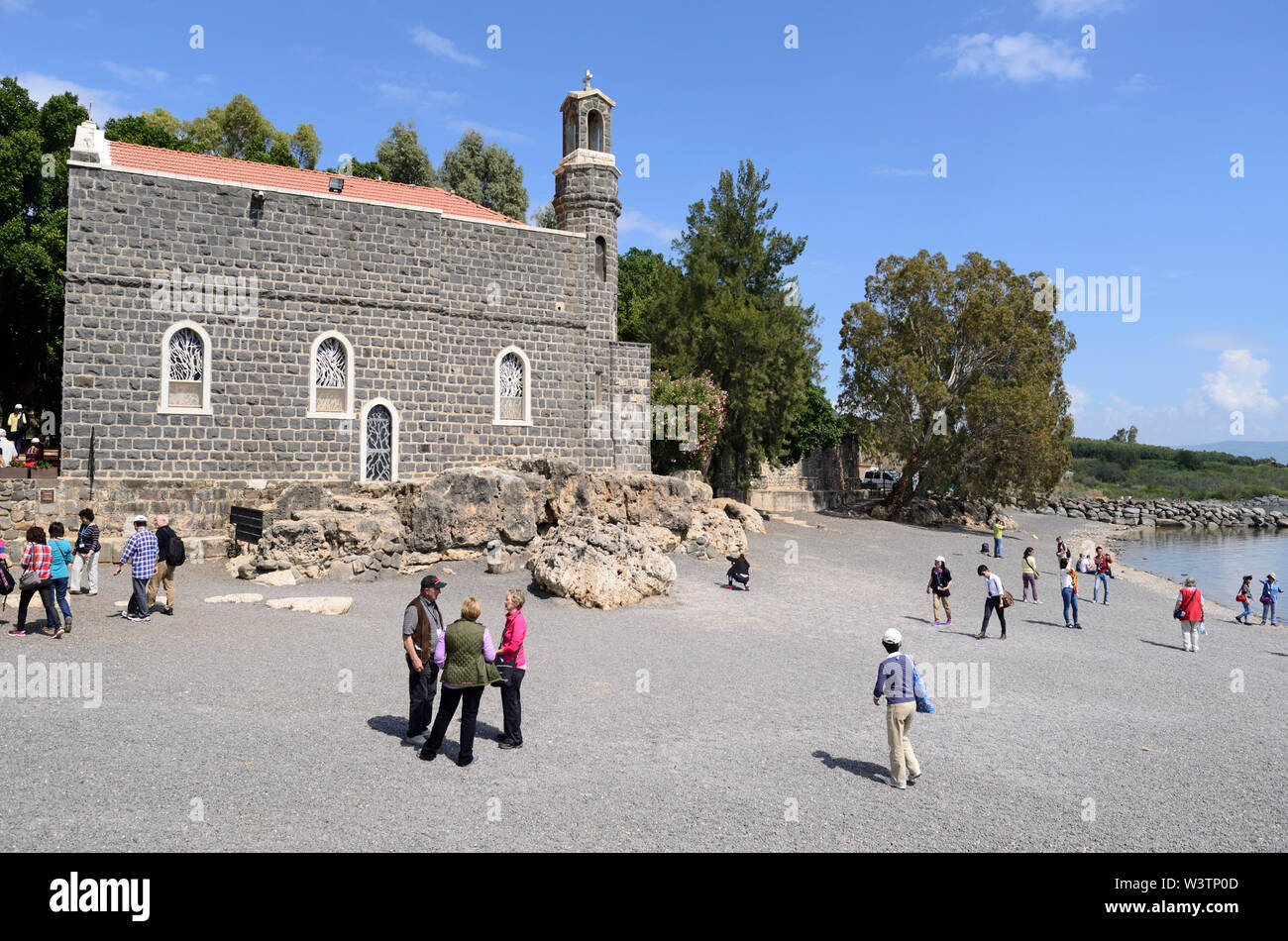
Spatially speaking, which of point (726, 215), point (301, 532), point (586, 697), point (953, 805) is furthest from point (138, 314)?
point (726, 215)

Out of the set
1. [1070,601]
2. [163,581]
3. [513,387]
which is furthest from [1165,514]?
[163,581]

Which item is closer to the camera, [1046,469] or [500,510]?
[500,510]

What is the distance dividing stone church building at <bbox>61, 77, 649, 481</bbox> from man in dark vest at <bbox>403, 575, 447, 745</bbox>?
14320 millimetres

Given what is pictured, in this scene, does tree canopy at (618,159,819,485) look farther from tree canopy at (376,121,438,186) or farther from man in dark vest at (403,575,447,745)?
man in dark vest at (403,575,447,745)

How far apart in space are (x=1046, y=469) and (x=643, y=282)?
77.6 feet

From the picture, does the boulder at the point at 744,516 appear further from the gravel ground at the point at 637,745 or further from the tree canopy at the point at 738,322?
the gravel ground at the point at 637,745

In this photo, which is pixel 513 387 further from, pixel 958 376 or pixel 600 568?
pixel 958 376

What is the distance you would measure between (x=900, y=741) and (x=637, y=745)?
279cm

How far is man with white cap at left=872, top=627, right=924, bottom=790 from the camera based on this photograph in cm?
788

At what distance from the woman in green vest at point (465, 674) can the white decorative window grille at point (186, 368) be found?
15.5 m

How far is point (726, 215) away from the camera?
128ft

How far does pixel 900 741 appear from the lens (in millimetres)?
7949

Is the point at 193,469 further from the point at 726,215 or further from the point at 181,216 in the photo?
the point at 726,215
